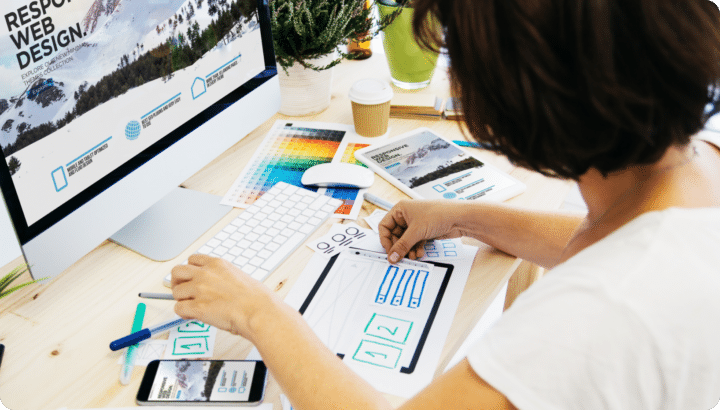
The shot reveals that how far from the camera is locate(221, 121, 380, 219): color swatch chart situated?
101 cm

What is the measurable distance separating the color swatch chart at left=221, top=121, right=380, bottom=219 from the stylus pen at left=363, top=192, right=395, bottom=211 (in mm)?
20

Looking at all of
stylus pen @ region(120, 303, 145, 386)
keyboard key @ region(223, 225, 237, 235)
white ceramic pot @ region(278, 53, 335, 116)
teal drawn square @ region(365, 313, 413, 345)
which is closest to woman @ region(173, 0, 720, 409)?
teal drawn square @ region(365, 313, 413, 345)

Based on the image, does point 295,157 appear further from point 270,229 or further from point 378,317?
point 378,317

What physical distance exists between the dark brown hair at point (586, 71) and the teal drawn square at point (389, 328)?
29 centimetres

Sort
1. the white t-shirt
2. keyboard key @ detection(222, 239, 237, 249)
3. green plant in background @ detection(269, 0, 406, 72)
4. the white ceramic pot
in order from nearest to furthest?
1. the white t-shirt
2. keyboard key @ detection(222, 239, 237, 249)
3. green plant in background @ detection(269, 0, 406, 72)
4. the white ceramic pot

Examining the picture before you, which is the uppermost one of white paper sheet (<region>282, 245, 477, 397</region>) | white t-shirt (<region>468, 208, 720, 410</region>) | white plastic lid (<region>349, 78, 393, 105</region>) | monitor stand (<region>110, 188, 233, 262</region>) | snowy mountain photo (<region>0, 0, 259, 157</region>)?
snowy mountain photo (<region>0, 0, 259, 157</region>)

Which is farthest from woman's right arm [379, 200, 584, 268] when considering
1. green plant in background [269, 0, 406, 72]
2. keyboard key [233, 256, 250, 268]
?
green plant in background [269, 0, 406, 72]

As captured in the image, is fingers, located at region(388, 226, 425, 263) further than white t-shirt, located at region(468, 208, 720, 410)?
Yes

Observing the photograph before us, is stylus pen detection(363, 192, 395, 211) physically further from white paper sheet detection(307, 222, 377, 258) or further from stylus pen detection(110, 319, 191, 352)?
stylus pen detection(110, 319, 191, 352)

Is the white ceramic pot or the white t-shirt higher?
the white t-shirt

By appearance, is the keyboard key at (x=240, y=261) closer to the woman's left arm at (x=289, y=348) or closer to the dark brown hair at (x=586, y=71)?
the woman's left arm at (x=289, y=348)

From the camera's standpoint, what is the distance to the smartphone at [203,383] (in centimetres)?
64

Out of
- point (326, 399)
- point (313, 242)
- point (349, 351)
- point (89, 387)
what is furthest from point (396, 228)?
point (89, 387)

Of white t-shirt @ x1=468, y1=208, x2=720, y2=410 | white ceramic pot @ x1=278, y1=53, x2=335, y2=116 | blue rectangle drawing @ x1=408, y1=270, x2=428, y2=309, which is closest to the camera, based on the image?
white t-shirt @ x1=468, y1=208, x2=720, y2=410
